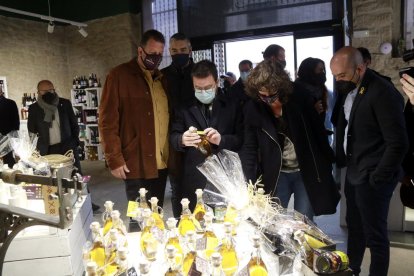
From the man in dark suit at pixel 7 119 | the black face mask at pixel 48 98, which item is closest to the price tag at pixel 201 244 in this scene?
the black face mask at pixel 48 98

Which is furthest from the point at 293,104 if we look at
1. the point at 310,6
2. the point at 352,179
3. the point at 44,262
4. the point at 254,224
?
the point at 310,6

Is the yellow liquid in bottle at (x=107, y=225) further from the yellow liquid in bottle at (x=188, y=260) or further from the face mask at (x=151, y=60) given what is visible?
→ the face mask at (x=151, y=60)

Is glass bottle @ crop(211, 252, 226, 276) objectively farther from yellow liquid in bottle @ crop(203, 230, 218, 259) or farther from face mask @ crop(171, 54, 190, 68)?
face mask @ crop(171, 54, 190, 68)

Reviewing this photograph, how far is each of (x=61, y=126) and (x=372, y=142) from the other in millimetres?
3231

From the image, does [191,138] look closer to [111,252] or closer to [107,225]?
[107,225]

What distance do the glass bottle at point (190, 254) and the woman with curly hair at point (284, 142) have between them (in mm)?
898

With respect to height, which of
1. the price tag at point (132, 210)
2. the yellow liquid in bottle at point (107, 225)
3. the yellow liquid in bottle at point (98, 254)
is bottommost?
the yellow liquid in bottle at point (98, 254)

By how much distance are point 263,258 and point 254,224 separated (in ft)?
0.54

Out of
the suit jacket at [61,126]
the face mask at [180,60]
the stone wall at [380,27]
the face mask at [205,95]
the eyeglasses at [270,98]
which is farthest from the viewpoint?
the stone wall at [380,27]

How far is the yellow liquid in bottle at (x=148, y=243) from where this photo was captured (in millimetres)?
1246

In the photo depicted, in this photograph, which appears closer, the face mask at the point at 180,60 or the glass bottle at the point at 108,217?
the glass bottle at the point at 108,217

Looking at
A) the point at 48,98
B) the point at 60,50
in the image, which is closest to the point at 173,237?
the point at 48,98

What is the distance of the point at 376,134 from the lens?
198 cm

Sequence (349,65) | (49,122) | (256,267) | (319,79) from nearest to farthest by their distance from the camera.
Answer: (256,267), (349,65), (319,79), (49,122)
